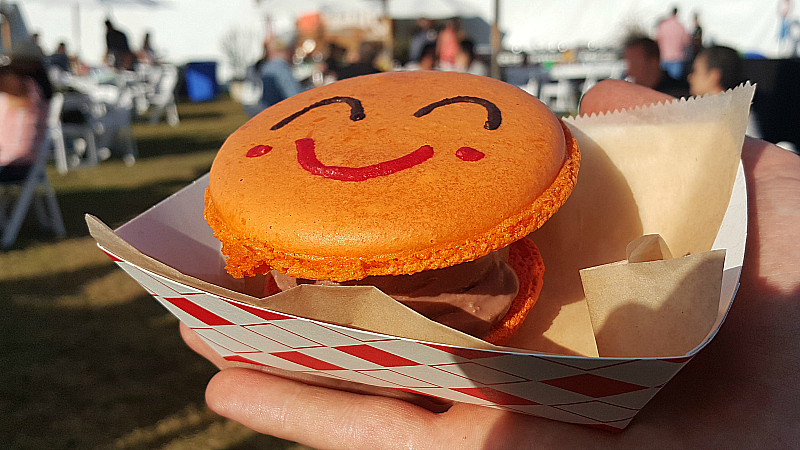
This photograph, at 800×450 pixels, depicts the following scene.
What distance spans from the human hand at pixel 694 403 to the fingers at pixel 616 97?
436 millimetres

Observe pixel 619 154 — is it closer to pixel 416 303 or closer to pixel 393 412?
pixel 416 303

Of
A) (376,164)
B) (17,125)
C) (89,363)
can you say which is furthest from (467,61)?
(376,164)

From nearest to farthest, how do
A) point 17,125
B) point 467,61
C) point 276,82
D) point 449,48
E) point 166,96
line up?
point 17,125 < point 276,82 < point 467,61 < point 449,48 < point 166,96

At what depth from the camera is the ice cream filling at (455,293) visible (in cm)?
134

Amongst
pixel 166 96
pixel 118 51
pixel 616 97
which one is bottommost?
pixel 166 96

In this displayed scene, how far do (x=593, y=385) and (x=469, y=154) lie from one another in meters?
0.56

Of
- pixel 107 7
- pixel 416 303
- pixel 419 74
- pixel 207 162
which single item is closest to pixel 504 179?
pixel 416 303

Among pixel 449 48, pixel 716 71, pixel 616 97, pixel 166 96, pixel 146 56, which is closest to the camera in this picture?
pixel 616 97

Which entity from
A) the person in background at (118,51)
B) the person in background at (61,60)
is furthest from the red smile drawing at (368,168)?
the person in background at (61,60)

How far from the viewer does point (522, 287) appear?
1.54 m

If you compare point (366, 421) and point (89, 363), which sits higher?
point (366, 421)

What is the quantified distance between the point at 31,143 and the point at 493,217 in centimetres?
585

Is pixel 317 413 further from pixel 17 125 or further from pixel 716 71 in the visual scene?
pixel 17 125

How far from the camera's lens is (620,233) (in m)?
1.70
